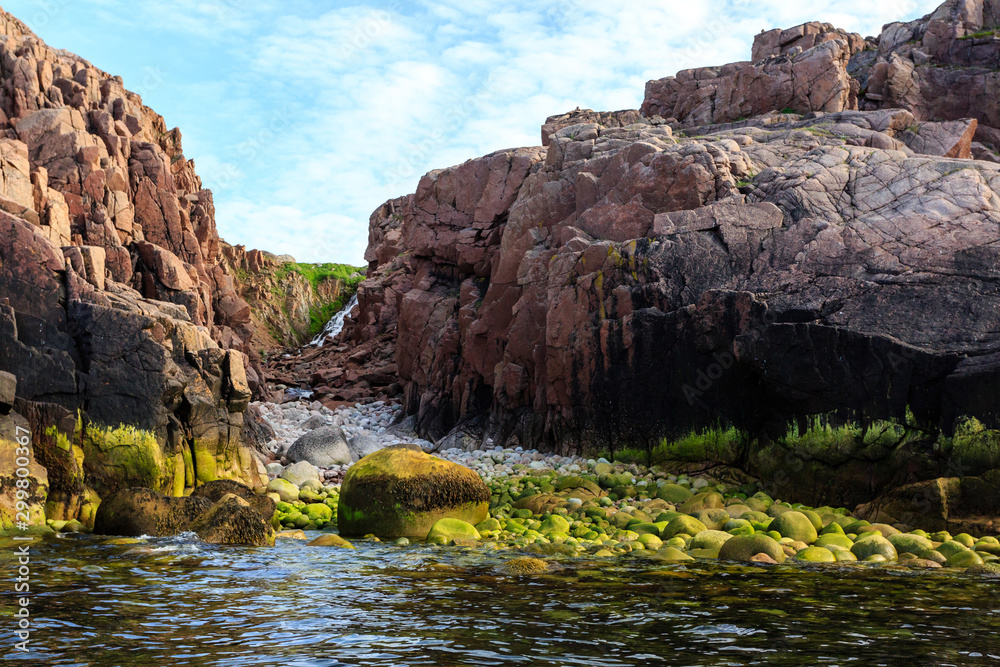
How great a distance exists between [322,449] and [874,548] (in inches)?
680

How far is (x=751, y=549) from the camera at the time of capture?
11711 mm

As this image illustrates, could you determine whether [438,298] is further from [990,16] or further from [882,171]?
[990,16]

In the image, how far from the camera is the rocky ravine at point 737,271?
16.8m

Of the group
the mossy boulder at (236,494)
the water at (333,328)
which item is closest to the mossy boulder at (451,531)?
the mossy boulder at (236,494)

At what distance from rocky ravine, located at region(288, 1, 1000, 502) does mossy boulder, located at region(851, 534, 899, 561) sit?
434cm

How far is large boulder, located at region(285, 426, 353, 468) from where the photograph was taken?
24375mm

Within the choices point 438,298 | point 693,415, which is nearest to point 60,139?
point 438,298

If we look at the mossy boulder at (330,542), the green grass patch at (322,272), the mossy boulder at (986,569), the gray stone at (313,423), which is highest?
the green grass patch at (322,272)

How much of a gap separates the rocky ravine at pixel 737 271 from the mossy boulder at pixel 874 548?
4.34 metres

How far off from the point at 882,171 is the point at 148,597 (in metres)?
22.4

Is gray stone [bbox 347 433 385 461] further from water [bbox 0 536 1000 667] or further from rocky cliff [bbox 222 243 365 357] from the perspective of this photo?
rocky cliff [bbox 222 243 365 357]

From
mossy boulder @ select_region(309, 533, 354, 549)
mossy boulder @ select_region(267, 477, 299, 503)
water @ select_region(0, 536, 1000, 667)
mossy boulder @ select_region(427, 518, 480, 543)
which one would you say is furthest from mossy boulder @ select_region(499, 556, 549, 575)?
mossy boulder @ select_region(267, 477, 299, 503)

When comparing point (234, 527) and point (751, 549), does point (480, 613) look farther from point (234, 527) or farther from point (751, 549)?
point (234, 527)

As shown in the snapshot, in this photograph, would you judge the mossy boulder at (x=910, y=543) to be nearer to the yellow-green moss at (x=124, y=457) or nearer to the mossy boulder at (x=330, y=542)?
the mossy boulder at (x=330, y=542)
